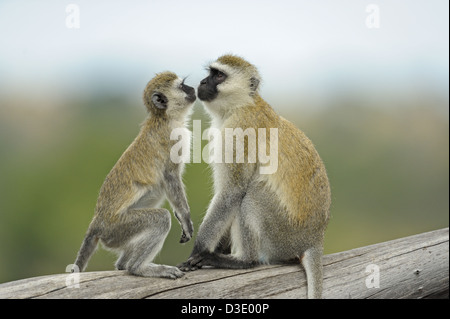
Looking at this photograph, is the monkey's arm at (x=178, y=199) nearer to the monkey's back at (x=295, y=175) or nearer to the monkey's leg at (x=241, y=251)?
the monkey's leg at (x=241, y=251)

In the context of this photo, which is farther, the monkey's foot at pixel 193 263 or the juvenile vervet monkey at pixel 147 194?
the monkey's foot at pixel 193 263

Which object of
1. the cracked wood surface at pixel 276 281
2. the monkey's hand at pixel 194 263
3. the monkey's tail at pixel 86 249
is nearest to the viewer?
the cracked wood surface at pixel 276 281

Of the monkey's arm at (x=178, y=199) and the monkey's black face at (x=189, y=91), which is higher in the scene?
the monkey's black face at (x=189, y=91)

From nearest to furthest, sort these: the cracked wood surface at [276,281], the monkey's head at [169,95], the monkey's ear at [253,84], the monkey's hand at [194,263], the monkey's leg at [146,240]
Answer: the cracked wood surface at [276,281] → the monkey's leg at [146,240] → the monkey's hand at [194,263] → the monkey's head at [169,95] → the monkey's ear at [253,84]

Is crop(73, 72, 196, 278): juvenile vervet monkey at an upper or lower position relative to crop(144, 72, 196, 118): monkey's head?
lower


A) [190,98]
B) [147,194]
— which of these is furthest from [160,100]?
[147,194]

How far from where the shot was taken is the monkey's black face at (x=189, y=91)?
498 centimetres

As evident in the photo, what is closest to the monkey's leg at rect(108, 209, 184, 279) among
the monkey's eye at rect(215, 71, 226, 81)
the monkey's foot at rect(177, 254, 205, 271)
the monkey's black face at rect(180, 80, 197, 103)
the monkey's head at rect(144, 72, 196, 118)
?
the monkey's foot at rect(177, 254, 205, 271)

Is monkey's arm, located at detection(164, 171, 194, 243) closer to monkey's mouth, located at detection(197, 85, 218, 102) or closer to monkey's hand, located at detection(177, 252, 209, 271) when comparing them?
monkey's hand, located at detection(177, 252, 209, 271)

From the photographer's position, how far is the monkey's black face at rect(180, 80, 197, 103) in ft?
16.3

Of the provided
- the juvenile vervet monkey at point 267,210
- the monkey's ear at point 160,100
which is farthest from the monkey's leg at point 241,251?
the monkey's ear at point 160,100

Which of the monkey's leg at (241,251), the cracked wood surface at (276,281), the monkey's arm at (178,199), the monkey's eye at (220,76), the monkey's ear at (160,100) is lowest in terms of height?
the cracked wood surface at (276,281)
